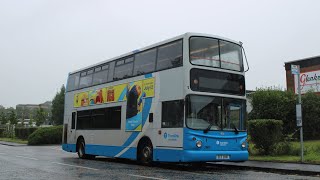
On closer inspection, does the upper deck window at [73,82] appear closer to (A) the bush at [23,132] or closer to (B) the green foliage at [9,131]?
(A) the bush at [23,132]

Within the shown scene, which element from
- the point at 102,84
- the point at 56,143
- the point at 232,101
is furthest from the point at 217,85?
the point at 56,143

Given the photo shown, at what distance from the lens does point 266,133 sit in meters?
18.1

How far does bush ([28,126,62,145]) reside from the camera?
1594 inches

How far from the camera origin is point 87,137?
20.0 meters

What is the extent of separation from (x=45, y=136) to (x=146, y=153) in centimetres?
2798

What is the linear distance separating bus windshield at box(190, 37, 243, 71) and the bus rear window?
0.30m

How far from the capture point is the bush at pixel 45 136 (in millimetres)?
40500

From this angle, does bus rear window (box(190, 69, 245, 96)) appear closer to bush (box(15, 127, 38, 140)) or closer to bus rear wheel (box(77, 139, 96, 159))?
bus rear wheel (box(77, 139, 96, 159))

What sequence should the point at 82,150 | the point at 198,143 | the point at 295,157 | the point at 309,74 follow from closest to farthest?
the point at 198,143 < the point at 295,157 < the point at 82,150 < the point at 309,74

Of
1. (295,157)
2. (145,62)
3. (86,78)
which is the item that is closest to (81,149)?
(86,78)

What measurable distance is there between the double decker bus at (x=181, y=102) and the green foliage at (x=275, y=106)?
64.7 ft

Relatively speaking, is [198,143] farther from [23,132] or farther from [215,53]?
[23,132]

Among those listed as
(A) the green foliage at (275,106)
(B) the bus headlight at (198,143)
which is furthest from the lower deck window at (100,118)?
(A) the green foliage at (275,106)

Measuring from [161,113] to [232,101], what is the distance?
2637mm
